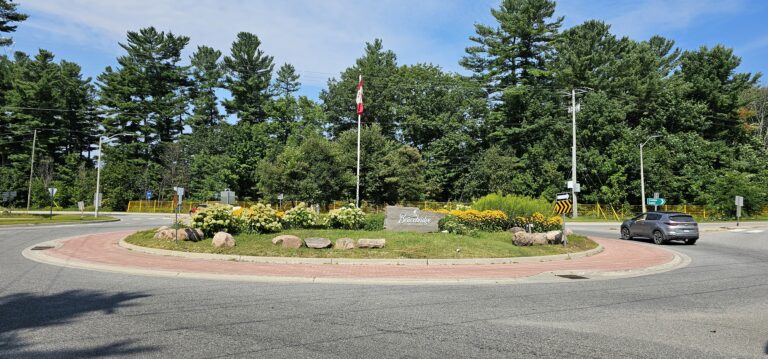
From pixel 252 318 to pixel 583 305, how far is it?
5.55m

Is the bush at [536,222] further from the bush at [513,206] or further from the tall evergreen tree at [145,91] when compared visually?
the tall evergreen tree at [145,91]

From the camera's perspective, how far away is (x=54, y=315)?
686cm

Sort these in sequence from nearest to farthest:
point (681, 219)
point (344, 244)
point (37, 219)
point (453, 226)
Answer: point (344, 244) → point (453, 226) → point (681, 219) → point (37, 219)

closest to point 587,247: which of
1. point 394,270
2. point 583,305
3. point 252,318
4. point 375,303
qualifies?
point 394,270

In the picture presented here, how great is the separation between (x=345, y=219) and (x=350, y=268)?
5324mm

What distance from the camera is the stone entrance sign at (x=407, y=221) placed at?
1777cm

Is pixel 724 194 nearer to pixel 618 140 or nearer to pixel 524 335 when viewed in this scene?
pixel 618 140

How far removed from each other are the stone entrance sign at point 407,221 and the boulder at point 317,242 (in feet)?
12.4

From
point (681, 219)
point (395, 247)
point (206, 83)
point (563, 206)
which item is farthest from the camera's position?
point (206, 83)

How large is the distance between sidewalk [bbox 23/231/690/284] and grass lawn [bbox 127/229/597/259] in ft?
2.56

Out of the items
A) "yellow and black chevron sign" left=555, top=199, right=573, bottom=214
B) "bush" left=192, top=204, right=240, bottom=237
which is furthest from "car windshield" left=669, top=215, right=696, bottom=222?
"bush" left=192, top=204, right=240, bottom=237

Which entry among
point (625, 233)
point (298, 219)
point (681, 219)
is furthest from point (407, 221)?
point (681, 219)

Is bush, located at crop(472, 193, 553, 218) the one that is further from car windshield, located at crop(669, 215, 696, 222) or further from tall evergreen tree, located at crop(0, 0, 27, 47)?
tall evergreen tree, located at crop(0, 0, 27, 47)

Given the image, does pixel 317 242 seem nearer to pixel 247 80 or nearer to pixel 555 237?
pixel 555 237
